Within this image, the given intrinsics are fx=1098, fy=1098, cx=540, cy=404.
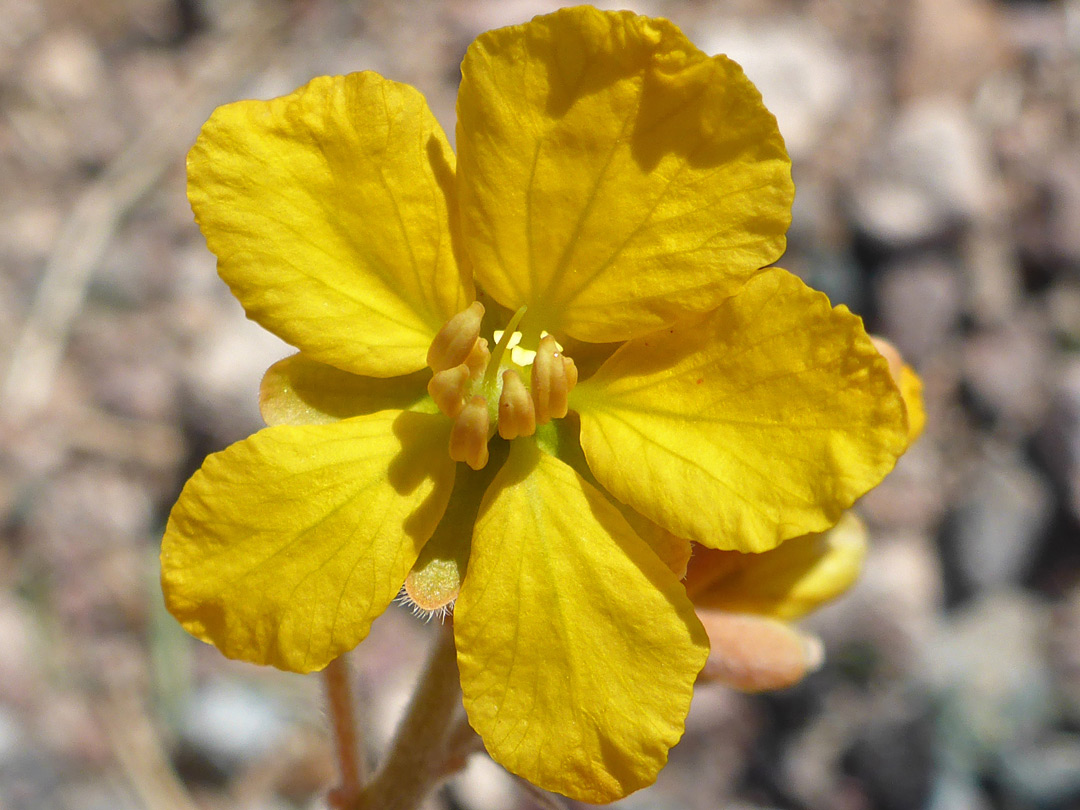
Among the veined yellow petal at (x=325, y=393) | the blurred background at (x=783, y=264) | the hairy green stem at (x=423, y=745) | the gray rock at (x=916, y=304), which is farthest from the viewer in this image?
the gray rock at (x=916, y=304)

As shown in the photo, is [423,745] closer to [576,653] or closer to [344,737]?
[344,737]

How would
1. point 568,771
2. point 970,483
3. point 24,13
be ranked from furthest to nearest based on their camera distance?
point 24,13
point 970,483
point 568,771

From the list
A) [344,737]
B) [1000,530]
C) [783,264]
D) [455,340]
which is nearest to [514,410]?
[455,340]

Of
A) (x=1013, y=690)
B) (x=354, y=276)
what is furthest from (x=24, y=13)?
(x=1013, y=690)

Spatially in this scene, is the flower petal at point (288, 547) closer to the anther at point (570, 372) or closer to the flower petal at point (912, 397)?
the anther at point (570, 372)

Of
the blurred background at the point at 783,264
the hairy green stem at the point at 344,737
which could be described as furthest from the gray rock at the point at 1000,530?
the hairy green stem at the point at 344,737

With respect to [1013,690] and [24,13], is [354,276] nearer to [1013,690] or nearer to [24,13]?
[1013,690]
